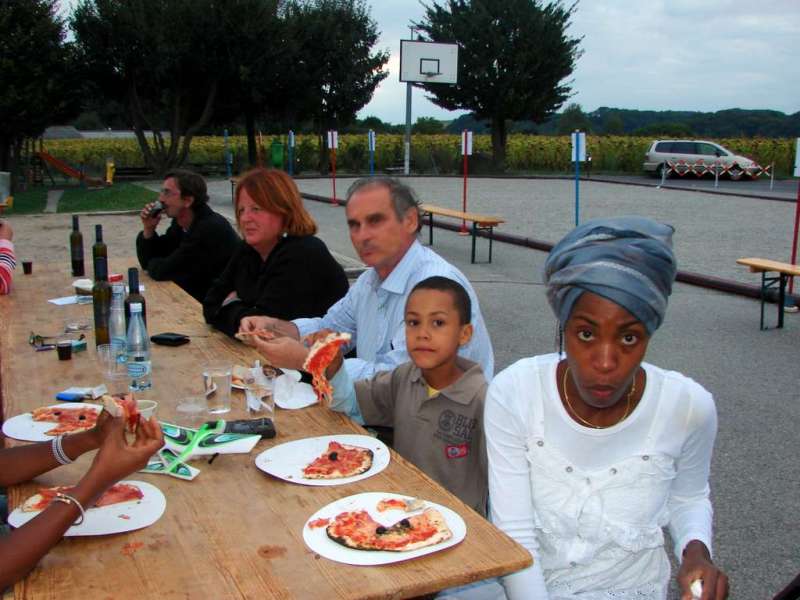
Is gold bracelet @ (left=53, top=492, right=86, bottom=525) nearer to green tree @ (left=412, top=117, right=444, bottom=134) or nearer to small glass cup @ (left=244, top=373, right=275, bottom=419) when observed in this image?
small glass cup @ (left=244, top=373, right=275, bottom=419)

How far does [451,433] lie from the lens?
8.33 ft

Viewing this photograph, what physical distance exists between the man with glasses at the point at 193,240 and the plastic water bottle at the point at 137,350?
2.16m

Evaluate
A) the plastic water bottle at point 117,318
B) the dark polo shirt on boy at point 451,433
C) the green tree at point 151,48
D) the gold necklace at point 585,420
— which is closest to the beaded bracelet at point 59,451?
the dark polo shirt on boy at point 451,433

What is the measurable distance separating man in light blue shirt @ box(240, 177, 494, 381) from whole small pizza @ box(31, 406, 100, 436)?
771mm

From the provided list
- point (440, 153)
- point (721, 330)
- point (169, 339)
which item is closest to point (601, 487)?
point (169, 339)

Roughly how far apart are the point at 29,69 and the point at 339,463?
2515 centimetres

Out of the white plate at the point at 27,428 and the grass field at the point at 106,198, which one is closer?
the white plate at the point at 27,428

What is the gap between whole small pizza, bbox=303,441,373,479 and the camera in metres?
2.19

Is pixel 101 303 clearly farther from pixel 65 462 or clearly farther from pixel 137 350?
pixel 65 462

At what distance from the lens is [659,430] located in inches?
76.6

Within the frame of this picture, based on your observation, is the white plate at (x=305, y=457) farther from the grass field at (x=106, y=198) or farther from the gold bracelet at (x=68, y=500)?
the grass field at (x=106, y=198)

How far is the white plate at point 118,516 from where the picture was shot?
72.9 inches

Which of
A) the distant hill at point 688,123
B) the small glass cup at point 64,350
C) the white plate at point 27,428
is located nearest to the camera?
the white plate at point 27,428

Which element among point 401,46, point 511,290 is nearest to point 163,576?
point 511,290
